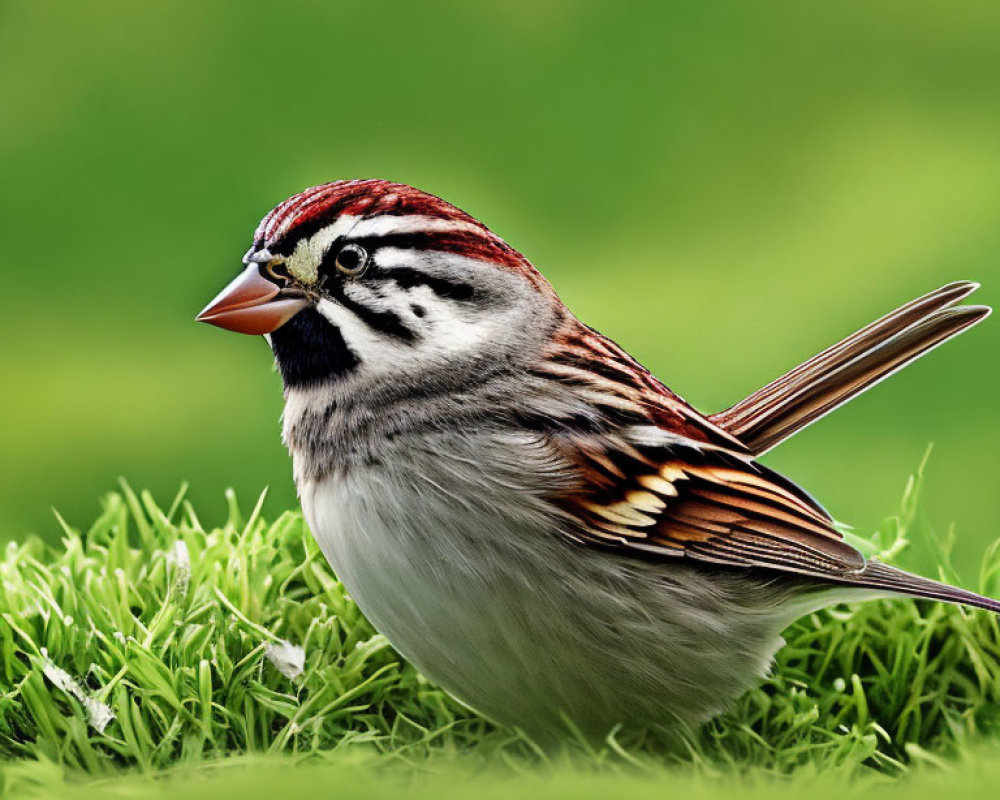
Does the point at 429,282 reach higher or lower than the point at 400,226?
lower

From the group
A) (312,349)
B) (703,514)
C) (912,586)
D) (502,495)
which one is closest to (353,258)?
(312,349)

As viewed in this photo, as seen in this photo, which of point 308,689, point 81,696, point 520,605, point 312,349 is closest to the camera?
point 520,605

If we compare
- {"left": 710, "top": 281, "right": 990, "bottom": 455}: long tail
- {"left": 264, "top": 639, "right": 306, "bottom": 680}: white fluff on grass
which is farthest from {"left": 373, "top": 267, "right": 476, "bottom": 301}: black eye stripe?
{"left": 264, "top": 639, "right": 306, "bottom": 680}: white fluff on grass

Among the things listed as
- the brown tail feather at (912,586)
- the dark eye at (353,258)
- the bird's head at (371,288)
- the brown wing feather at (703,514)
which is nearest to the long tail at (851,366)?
the brown wing feather at (703,514)

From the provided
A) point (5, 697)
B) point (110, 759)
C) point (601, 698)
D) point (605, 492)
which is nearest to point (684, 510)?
point (605, 492)

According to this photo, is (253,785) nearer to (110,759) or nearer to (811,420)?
(110,759)

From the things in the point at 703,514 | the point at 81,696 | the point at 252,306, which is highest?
the point at 252,306

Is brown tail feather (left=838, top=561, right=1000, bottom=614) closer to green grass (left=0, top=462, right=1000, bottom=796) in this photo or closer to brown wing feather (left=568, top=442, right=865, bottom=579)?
brown wing feather (left=568, top=442, right=865, bottom=579)

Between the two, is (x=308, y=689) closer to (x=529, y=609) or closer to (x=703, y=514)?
(x=529, y=609)
